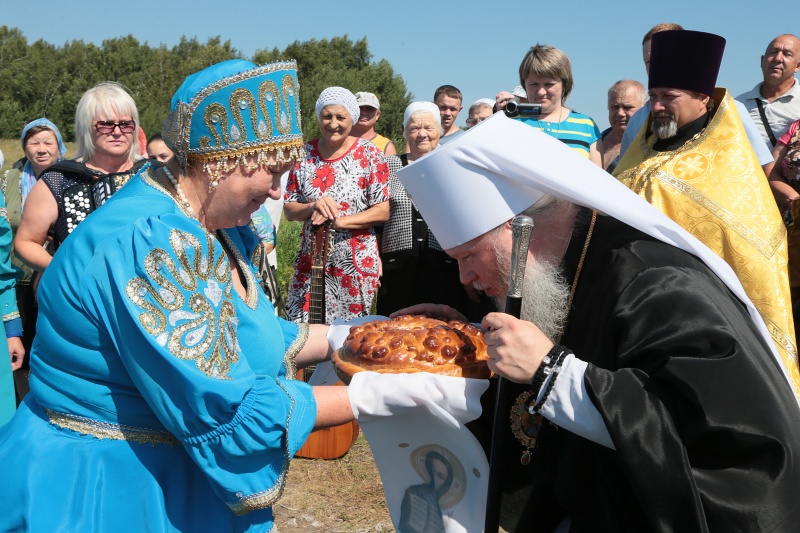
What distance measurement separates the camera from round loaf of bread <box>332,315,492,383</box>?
2455 millimetres

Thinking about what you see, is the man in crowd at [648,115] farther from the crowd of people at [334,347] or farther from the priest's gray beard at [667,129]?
the crowd of people at [334,347]

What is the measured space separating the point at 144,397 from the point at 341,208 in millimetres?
4045

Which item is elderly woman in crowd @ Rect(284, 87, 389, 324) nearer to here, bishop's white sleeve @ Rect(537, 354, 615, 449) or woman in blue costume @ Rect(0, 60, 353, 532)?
woman in blue costume @ Rect(0, 60, 353, 532)

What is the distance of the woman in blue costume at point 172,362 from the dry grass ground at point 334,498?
2413 millimetres

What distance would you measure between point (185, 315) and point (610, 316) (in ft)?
3.99

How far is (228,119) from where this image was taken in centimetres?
231

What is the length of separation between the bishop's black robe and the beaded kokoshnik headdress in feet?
3.80

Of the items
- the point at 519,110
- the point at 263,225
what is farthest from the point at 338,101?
the point at 519,110

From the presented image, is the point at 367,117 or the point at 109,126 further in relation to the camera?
Answer: the point at 367,117

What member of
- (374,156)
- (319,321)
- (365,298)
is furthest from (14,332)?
(374,156)

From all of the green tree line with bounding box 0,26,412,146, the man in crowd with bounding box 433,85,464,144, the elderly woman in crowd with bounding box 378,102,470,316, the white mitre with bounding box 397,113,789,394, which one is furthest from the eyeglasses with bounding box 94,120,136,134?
the green tree line with bounding box 0,26,412,146

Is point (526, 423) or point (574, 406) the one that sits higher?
point (574, 406)

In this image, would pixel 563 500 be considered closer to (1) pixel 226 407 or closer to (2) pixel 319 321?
(1) pixel 226 407

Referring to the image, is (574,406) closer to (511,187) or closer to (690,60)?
(511,187)
